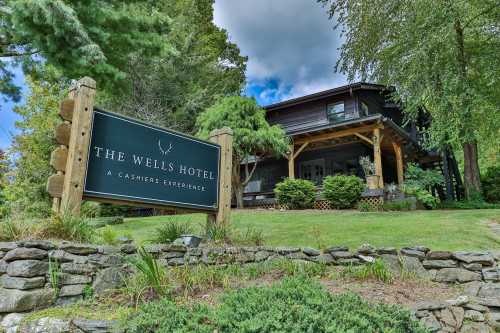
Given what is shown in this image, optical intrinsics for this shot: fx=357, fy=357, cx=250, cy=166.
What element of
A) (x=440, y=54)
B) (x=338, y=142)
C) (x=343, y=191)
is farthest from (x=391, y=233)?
(x=338, y=142)

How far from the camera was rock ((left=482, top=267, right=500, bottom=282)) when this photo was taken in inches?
162

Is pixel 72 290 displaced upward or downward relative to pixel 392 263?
downward

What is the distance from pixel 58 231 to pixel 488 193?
57.2 ft

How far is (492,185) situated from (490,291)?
574 inches

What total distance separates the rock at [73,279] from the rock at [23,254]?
26 cm

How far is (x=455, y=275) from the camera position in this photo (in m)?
4.27

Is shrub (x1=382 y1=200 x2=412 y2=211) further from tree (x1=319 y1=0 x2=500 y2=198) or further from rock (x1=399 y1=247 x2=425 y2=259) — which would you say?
rock (x1=399 y1=247 x2=425 y2=259)

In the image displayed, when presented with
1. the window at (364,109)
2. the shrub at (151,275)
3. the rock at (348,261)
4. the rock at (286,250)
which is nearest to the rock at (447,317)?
the rock at (348,261)

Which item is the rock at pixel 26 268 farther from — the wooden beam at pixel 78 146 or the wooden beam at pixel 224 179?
the wooden beam at pixel 224 179

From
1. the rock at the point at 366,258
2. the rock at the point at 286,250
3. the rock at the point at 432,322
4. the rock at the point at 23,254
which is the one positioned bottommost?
the rock at the point at 432,322

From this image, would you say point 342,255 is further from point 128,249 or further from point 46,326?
point 46,326

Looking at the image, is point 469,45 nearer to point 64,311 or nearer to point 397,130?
point 397,130

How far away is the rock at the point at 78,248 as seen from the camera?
3.38 meters

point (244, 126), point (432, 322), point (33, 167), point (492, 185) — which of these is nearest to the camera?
point (432, 322)
